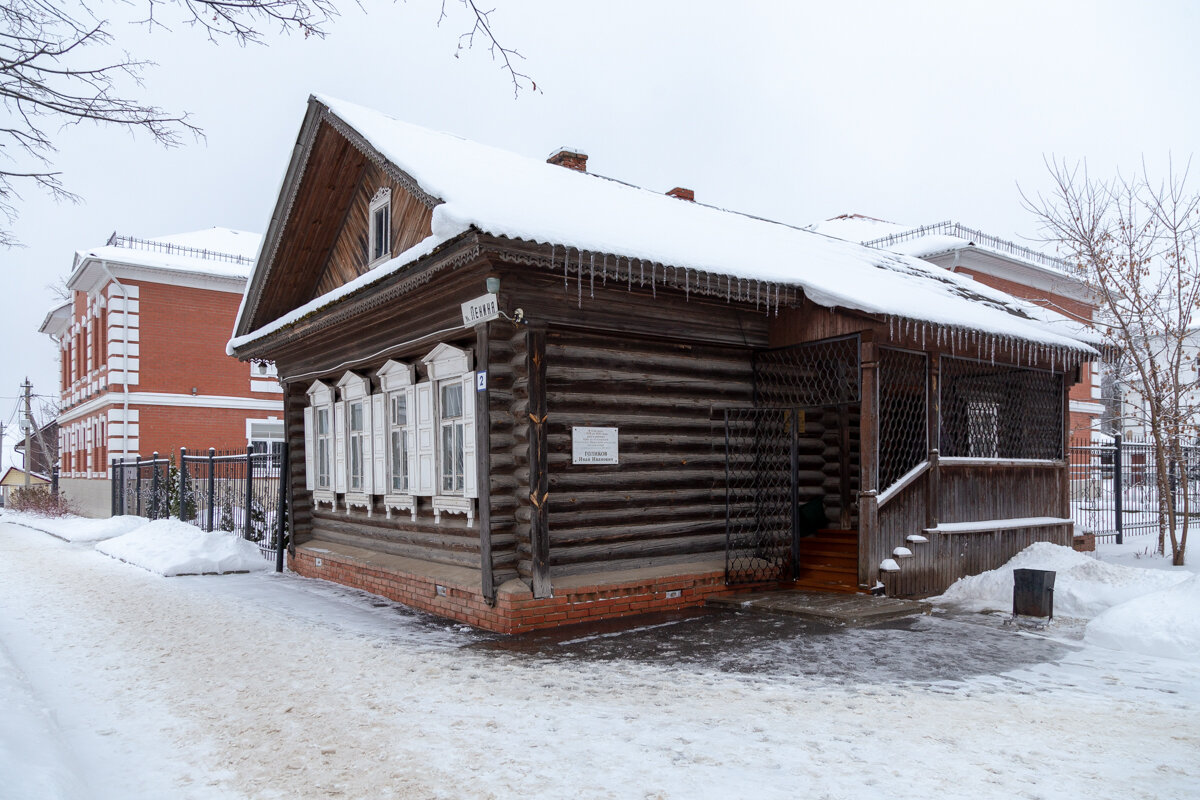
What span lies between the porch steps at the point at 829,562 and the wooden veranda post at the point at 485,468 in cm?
394

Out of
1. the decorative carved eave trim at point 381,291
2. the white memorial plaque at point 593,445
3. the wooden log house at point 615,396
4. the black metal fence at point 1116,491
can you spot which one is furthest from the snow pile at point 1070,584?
the decorative carved eave trim at point 381,291

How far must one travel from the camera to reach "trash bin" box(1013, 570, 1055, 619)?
28.3 ft

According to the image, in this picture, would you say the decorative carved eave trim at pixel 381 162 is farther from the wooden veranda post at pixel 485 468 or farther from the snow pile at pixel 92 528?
the snow pile at pixel 92 528

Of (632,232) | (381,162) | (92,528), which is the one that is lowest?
(92,528)

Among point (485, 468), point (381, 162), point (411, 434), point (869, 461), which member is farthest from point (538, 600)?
point (381, 162)

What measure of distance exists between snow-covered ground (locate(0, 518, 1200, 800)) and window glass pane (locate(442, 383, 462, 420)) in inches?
89.3

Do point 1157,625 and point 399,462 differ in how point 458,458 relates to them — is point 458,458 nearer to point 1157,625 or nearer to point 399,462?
point 399,462

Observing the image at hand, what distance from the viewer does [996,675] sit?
6598mm

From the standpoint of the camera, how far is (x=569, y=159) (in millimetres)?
14180

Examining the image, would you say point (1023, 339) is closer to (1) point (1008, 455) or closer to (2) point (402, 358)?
(1) point (1008, 455)

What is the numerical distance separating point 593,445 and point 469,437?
1317 mm

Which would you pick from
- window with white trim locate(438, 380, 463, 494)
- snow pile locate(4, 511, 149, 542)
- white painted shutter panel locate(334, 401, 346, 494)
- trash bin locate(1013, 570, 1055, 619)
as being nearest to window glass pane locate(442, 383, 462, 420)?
window with white trim locate(438, 380, 463, 494)

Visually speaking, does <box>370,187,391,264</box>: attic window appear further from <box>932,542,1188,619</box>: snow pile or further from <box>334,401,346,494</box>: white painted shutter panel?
<box>932,542,1188,619</box>: snow pile

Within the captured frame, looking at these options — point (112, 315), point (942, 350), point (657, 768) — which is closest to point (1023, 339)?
point (942, 350)
